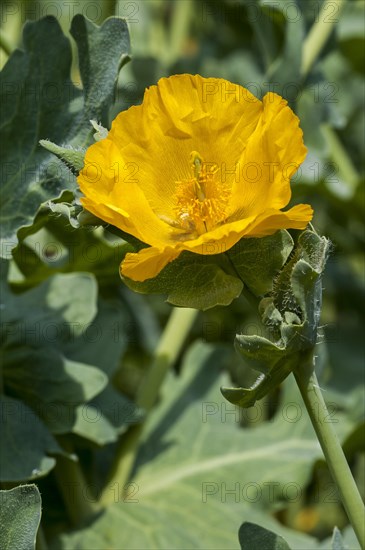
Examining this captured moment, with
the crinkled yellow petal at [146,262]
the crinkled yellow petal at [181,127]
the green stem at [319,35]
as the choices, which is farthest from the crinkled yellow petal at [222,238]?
the green stem at [319,35]

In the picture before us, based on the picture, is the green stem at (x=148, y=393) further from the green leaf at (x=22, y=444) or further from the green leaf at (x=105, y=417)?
the green leaf at (x=22, y=444)

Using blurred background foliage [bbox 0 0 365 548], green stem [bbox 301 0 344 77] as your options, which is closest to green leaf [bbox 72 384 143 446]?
blurred background foliage [bbox 0 0 365 548]

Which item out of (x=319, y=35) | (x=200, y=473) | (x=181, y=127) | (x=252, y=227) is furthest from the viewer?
(x=319, y=35)

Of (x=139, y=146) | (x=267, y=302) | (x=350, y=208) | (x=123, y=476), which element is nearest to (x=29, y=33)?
(x=139, y=146)

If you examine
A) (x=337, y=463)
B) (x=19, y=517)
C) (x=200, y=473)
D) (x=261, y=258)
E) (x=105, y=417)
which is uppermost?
(x=261, y=258)

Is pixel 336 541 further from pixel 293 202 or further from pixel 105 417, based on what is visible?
pixel 293 202

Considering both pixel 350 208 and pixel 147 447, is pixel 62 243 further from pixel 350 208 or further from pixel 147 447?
pixel 350 208

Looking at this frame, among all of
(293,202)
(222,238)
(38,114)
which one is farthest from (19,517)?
(293,202)
